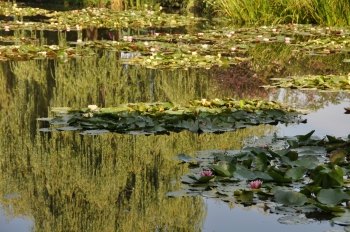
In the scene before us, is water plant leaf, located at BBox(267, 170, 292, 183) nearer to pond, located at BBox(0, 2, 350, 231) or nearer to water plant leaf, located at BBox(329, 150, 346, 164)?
pond, located at BBox(0, 2, 350, 231)

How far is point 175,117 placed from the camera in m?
5.88

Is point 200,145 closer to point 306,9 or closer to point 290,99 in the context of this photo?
point 290,99

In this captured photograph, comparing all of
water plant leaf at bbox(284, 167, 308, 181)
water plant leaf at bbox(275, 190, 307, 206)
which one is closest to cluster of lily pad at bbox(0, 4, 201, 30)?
water plant leaf at bbox(284, 167, 308, 181)

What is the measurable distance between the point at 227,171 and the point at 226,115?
183cm

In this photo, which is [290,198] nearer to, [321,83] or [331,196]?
[331,196]

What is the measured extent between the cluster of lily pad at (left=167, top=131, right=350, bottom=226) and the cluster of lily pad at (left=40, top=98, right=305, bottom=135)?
855mm

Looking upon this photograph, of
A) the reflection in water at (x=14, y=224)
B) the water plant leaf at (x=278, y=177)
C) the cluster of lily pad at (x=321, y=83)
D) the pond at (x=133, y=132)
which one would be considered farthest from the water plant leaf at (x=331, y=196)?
the cluster of lily pad at (x=321, y=83)

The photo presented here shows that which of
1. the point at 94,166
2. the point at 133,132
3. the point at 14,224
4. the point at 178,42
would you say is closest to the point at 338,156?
the point at 94,166

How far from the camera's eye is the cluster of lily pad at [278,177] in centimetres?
367

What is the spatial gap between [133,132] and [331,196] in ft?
7.19

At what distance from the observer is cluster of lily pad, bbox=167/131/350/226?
367cm

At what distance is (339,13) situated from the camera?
15.3m

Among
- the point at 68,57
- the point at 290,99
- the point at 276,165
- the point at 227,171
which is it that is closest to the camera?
the point at 227,171

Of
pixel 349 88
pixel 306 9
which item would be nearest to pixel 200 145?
pixel 349 88
